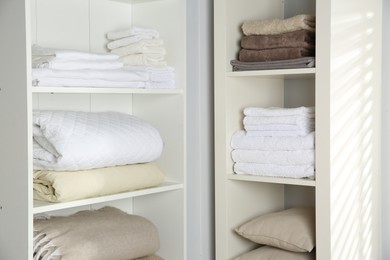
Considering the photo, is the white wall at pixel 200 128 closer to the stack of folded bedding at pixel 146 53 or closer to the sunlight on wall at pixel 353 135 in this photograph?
the stack of folded bedding at pixel 146 53

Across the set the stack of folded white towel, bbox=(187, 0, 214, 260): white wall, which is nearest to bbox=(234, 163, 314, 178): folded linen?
the stack of folded white towel

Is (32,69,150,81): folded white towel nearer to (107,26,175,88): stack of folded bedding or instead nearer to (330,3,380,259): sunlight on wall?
(107,26,175,88): stack of folded bedding

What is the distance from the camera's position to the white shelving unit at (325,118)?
6.25 feet

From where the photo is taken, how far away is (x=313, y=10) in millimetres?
2367

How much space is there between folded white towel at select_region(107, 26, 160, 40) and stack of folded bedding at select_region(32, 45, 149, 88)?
0.14 meters

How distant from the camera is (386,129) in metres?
2.31

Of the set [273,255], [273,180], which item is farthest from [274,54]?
[273,255]

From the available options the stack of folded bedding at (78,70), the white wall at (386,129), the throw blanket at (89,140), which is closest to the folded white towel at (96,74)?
the stack of folded bedding at (78,70)

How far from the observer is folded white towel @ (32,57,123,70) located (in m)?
1.81

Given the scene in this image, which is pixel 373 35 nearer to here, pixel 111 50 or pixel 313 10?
pixel 313 10
